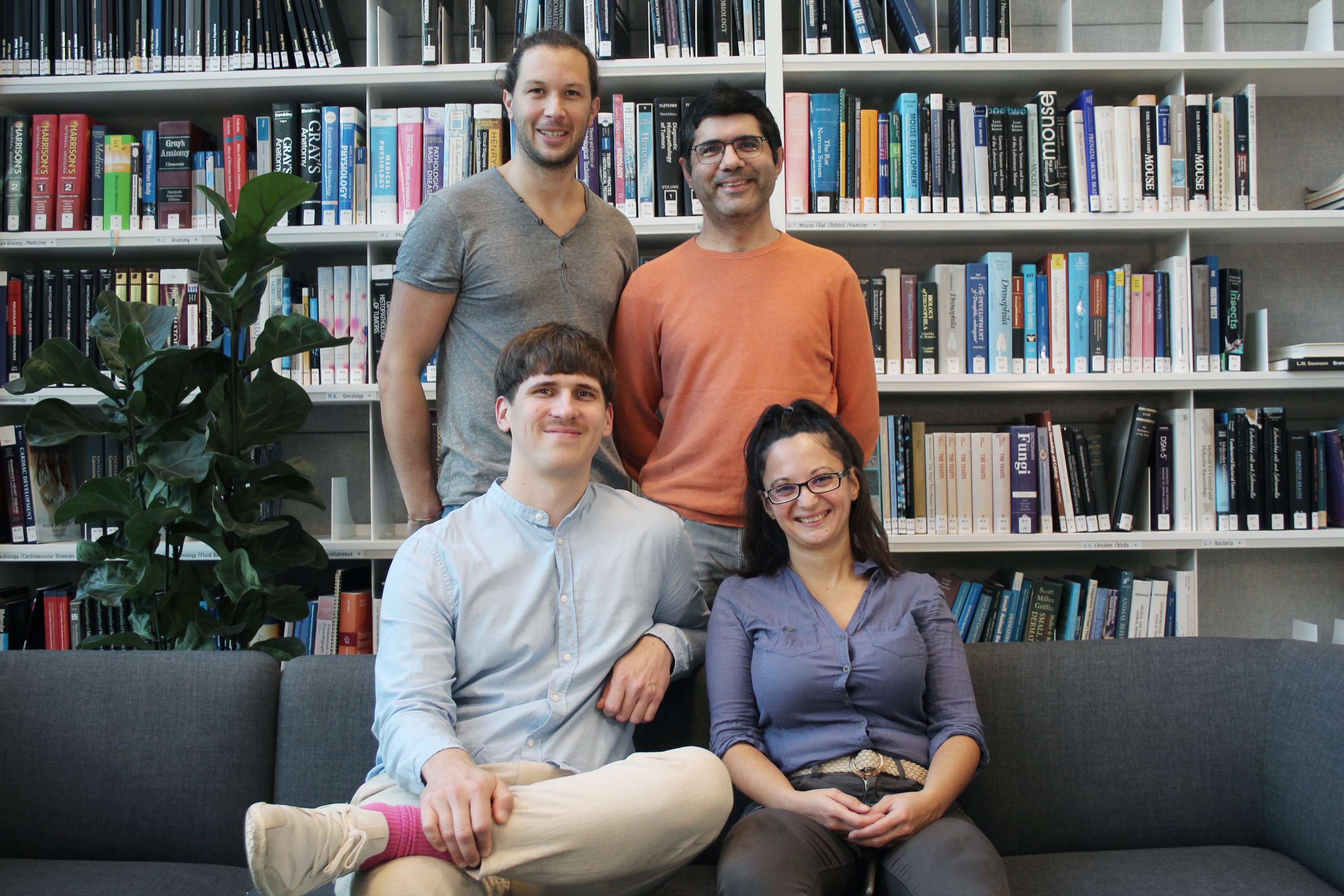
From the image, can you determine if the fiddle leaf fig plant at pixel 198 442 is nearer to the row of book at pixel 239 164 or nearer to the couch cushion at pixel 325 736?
the row of book at pixel 239 164

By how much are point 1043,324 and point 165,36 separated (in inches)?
101

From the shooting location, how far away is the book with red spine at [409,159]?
2348 mm

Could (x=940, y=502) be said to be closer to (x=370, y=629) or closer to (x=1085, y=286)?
(x=1085, y=286)

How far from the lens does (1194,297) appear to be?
2336 millimetres

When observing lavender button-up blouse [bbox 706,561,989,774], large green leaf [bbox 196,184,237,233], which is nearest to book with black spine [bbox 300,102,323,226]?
large green leaf [bbox 196,184,237,233]

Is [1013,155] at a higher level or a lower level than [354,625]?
higher

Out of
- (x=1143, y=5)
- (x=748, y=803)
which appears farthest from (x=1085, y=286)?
(x=748, y=803)

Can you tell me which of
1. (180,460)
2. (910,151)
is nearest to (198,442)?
(180,460)

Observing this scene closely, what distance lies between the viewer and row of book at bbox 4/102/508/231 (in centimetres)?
235

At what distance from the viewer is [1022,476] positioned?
234cm

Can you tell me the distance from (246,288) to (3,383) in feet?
3.35

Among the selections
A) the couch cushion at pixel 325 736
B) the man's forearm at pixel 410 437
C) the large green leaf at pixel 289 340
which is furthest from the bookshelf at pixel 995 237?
the couch cushion at pixel 325 736

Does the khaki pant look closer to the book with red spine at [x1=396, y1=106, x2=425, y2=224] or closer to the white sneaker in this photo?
the white sneaker

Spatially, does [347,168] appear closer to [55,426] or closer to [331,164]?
[331,164]
